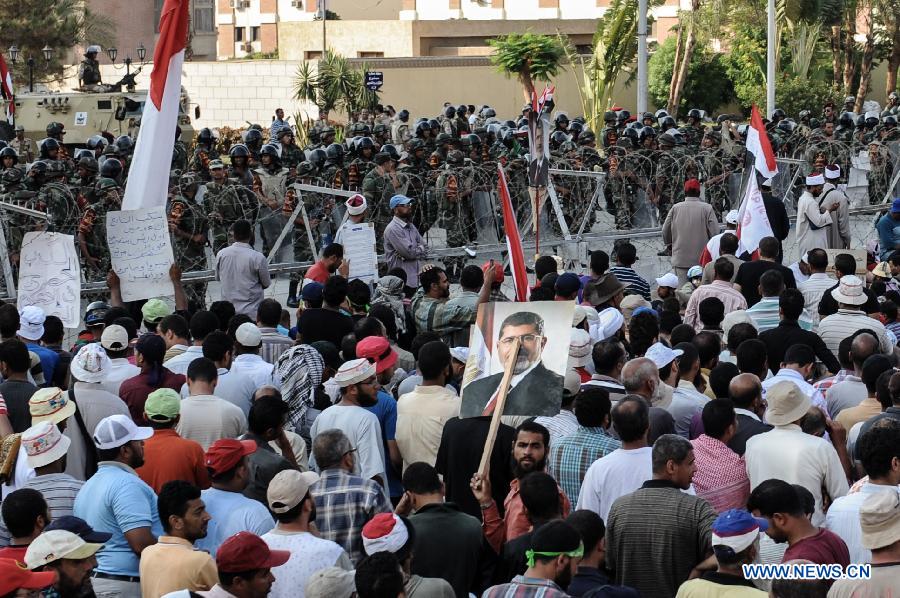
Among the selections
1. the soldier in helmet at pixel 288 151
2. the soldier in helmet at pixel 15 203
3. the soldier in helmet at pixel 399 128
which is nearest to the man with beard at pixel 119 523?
the soldier in helmet at pixel 15 203

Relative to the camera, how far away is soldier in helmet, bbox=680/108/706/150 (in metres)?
23.9

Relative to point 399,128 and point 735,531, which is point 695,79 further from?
point 735,531

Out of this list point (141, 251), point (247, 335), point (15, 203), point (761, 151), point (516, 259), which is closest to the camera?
point (247, 335)

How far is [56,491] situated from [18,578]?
150 centimetres

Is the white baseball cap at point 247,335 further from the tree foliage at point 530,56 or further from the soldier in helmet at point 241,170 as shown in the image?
the tree foliage at point 530,56

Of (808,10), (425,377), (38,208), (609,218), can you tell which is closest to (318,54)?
(808,10)

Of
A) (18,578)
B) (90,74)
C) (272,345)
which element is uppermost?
(90,74)

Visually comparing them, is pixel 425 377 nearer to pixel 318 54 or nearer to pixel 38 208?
pixel 38 208

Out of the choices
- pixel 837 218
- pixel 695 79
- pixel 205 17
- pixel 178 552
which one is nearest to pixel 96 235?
pixel 837 218

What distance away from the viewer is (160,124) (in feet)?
34.8

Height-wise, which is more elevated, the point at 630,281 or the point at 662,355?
the point at 662,355

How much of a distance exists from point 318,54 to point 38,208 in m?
42.2

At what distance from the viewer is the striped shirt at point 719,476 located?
646 cm

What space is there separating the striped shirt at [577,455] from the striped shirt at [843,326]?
130 inches
